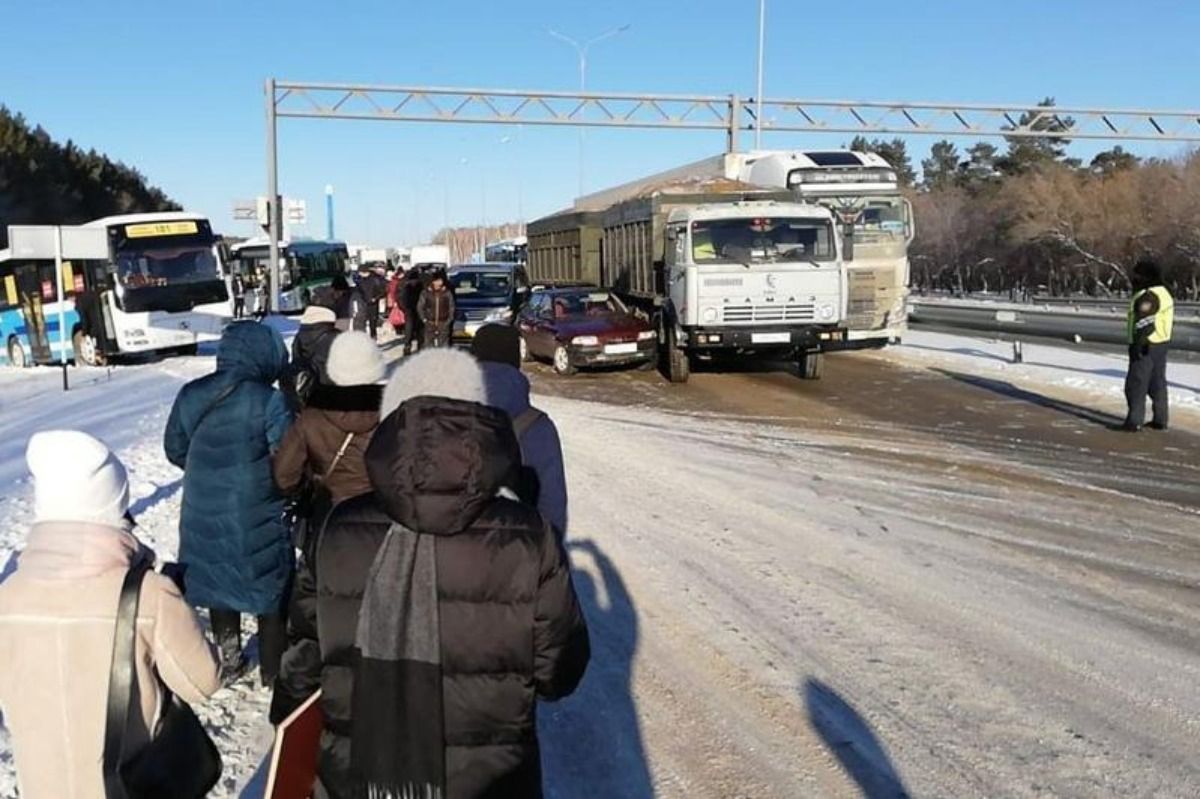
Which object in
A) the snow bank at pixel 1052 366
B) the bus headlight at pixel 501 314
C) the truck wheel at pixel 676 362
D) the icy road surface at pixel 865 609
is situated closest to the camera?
the icy road surface at pixel 865 609

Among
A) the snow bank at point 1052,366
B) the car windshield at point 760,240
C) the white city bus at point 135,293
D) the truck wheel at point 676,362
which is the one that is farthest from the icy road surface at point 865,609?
the white city bus at point 135,293

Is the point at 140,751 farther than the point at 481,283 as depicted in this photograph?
No

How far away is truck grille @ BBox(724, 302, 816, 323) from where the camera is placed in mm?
17781

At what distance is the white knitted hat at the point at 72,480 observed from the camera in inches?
102

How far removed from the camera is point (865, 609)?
655cm

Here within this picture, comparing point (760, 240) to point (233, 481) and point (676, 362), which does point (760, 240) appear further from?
point (233, 481)

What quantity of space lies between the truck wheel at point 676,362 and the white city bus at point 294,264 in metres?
30.1

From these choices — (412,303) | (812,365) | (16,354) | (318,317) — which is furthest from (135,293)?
(318,317)

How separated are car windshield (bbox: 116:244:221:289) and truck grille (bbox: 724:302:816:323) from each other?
1288cm

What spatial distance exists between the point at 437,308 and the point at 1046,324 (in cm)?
1684

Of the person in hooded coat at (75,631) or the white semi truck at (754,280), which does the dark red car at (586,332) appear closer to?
the white semi truck at (754,280)

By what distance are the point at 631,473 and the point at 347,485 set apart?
6459 mm

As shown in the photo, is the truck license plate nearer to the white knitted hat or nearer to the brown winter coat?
the brown winter coat

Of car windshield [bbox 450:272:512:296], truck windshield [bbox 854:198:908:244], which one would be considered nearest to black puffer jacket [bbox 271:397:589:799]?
truck windshield [bbox 854:198:908:244]
